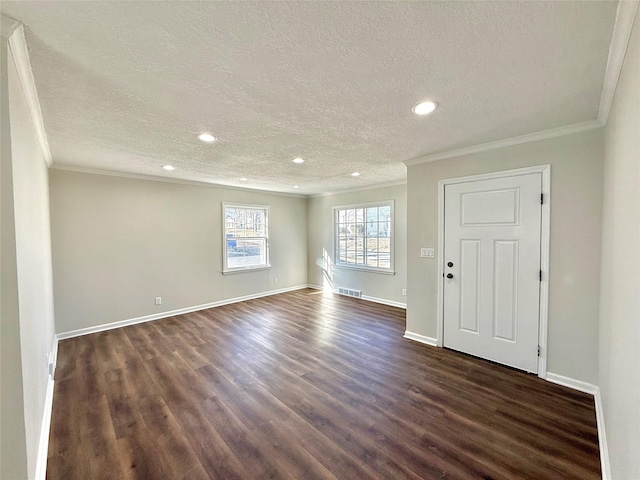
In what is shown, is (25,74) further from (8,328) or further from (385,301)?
(385,301)

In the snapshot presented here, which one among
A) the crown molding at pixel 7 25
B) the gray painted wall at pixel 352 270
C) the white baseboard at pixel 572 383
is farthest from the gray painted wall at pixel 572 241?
the crown molding at pixel 7 25

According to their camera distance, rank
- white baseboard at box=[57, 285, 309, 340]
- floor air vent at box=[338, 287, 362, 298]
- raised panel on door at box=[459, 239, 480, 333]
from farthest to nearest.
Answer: floor air vent at box=[338, 287, 362, 298] → white baseboard at box=[57, 285, 309, 340] → raised panel on door at box=[459, 239, 480, 333]

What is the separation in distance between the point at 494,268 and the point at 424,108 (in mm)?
1847

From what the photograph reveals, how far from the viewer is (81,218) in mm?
3727

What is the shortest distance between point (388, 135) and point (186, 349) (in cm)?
333

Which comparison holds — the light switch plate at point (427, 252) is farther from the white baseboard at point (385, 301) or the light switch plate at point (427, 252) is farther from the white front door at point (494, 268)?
the white baseboard at point (385, 301)

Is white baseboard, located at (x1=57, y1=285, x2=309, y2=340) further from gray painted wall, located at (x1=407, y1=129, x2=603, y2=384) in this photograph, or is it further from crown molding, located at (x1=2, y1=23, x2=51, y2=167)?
gray painted wall, located at (x1=407, y1=129, x2=603, y2=384)

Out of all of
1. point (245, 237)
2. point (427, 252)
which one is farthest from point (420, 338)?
point (245, 237)

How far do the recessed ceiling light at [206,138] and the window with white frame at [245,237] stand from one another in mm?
2765

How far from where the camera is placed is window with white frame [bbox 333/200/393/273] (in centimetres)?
530

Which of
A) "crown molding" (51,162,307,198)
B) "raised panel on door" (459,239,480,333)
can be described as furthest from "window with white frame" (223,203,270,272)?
"raised panel on door" (459,239,480,333)

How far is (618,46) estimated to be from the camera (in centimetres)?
129

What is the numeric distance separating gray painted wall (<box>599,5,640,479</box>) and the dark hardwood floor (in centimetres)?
56

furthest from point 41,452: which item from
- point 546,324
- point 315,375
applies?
point 546,324
